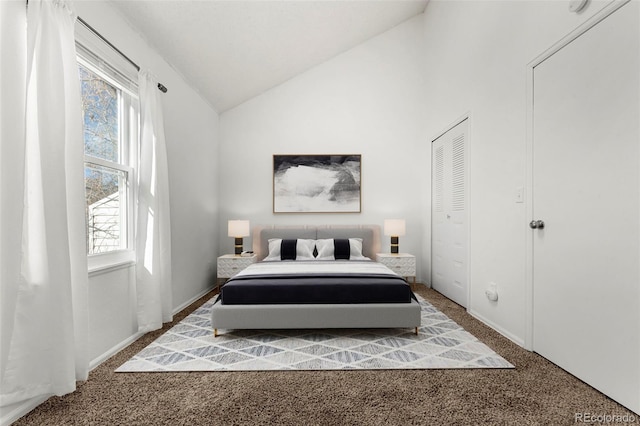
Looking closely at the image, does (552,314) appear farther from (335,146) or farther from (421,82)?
(421,82)

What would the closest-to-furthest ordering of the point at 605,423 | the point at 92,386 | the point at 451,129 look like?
the point at 605,423 → the point at 92,386 → the point at 451,129

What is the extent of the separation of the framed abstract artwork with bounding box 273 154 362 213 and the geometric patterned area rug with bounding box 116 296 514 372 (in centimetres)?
232

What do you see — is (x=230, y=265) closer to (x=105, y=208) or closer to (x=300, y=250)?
(x=300, y=250)

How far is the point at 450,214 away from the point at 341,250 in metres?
1.43

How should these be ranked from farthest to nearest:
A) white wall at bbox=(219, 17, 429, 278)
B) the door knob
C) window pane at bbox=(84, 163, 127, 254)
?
white wall at bbox=(219, 17, 429, 278), window pane at bbox=(84, 163, 127, 254), the door knob

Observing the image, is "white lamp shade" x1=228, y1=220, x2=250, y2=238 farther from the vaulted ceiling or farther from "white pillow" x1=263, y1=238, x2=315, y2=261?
the vaulted ceiling

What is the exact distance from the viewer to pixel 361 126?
4.78m

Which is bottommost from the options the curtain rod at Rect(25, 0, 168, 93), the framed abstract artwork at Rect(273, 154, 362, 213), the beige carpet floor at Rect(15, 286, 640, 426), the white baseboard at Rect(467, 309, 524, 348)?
the white baseboard at Rect(467, 309, 524, 348)

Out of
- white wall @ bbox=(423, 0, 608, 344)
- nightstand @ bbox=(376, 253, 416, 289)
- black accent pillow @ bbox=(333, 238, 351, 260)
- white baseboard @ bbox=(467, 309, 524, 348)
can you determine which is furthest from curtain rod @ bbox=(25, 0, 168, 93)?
white baseboard @ bbox=(467, 309, 524, 348)

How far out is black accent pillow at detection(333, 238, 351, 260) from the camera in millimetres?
4066

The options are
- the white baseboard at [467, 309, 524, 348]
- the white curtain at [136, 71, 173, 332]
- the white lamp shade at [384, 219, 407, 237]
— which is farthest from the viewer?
the white lamp shade at [384, 219, 407, 237]

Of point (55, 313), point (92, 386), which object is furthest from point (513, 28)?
point (92, 386)

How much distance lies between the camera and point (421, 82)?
15.5 feet

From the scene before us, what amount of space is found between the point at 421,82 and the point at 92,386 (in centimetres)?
510
